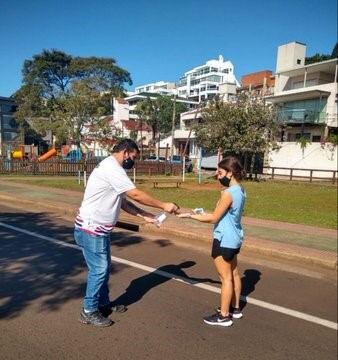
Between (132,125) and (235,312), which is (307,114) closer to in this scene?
(235,312)

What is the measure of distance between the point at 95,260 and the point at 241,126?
24.1m

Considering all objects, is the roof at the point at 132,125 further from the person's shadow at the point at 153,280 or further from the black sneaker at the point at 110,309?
the black sneaker at the point at 110,309

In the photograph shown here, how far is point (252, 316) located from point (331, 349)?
2.86ft

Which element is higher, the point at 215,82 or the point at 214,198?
the point at 215,82

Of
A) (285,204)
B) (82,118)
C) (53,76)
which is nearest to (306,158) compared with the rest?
(82,118)

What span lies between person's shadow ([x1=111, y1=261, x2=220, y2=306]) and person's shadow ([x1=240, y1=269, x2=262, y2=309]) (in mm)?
395

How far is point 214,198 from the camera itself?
14789mm

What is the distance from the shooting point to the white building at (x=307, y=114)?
104ft

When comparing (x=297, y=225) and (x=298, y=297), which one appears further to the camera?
(x=297, y=225)

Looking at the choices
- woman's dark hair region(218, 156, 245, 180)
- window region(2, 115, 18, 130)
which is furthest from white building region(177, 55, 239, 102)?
woman's dark hair region(218, 156, 245, 180)

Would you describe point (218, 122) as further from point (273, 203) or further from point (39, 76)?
point (39, 76)

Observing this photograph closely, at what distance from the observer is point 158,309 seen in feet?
14.3

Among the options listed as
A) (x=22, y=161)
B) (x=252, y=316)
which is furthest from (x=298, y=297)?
(x=22, y=161)

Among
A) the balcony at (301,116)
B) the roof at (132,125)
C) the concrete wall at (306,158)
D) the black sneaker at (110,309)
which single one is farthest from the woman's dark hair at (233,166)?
the roof at (132,125)
